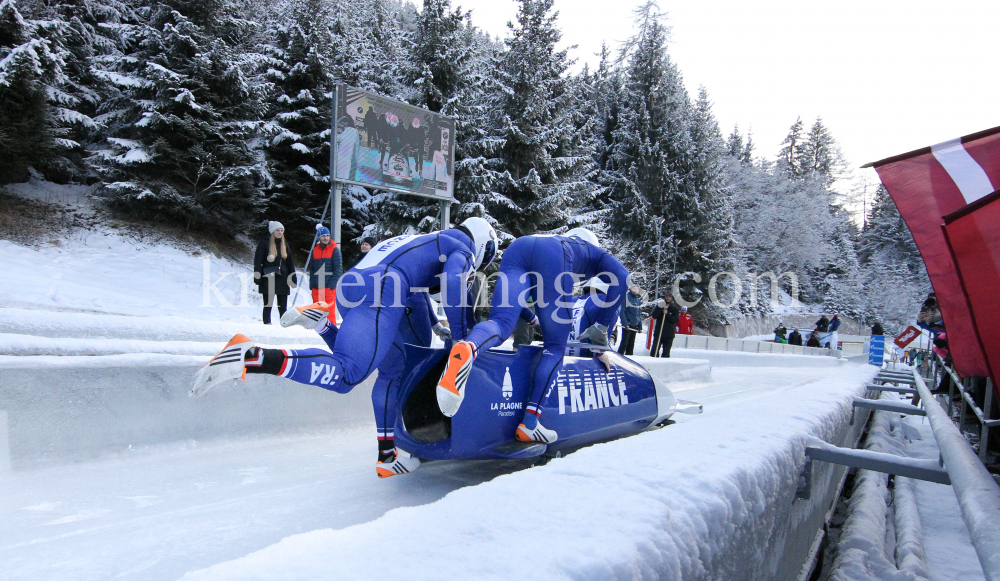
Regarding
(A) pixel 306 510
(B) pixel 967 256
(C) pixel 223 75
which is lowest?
(A) pixel 306 510

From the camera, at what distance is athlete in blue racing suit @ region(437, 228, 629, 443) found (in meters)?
2.21

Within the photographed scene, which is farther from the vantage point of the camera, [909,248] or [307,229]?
[909,248]

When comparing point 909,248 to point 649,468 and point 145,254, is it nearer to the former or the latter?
point 145,254

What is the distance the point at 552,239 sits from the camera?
2.90 meters

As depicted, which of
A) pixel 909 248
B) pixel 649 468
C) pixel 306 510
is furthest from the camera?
pixel 909 248

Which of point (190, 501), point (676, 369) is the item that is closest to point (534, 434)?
point (190, 501)

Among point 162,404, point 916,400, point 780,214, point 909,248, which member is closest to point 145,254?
point 162,404

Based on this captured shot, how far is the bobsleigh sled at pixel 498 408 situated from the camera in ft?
7.36

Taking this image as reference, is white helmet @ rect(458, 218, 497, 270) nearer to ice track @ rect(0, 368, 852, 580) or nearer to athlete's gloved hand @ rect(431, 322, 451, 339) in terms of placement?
athlete's gloved hand @ rect(431, 322, 451, 339)

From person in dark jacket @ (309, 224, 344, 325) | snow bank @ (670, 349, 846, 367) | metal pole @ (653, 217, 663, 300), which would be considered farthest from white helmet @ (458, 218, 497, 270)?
metal pole @ (653, 217, 663, 300)

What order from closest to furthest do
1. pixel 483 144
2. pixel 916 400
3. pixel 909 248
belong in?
pixel 916 400
pixel 483 144
pixel 909 248

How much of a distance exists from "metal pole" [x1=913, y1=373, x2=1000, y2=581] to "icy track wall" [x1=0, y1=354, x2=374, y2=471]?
2.73 meters

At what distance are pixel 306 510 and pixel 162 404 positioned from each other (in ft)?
3.55

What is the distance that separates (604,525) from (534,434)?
172cm
